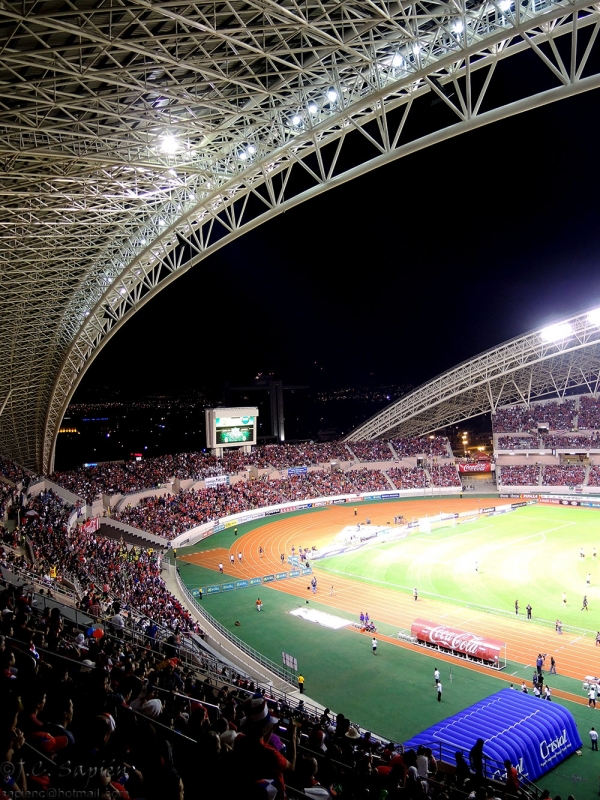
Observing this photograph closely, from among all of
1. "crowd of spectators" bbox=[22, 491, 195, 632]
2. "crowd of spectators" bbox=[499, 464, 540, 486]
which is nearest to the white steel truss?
"crowd of spectators" bbox=[22, 491, 195, 632]

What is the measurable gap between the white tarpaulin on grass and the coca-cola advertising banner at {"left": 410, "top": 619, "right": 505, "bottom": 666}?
3.28 m

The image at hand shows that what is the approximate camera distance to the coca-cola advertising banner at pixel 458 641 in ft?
71.5

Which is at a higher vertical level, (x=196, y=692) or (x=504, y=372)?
(x=504, y=372)

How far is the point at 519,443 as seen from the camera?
64.1 m

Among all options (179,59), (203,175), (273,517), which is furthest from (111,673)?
(273,517)

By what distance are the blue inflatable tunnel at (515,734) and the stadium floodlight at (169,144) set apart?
57.3ft

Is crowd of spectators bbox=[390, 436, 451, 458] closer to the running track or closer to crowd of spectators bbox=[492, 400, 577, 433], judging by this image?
crowd of spectators bbox=[492, 400, 577, 433]

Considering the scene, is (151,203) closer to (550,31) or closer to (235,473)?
(550,31)

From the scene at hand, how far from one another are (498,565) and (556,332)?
76.4ft

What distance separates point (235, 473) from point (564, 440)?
33.8 meters

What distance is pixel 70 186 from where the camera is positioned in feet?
66.6

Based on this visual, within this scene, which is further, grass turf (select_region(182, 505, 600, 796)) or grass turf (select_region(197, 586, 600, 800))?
grass turf (select_region(182, 505, 600, 796))

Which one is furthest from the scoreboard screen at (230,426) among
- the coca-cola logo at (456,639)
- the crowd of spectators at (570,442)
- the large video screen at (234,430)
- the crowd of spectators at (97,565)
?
the coca-cola logo at (456,639)

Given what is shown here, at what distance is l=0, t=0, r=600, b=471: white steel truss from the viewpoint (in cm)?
1210
